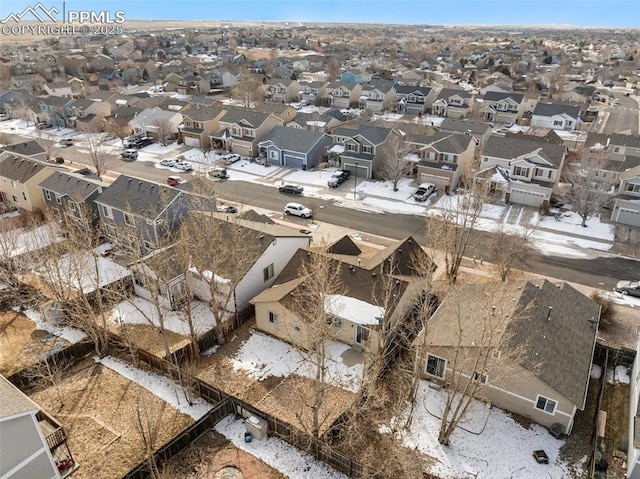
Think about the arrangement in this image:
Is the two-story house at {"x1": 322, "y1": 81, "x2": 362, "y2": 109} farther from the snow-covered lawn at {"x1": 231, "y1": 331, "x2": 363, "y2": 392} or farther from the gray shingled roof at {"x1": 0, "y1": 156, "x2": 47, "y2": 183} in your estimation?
the snow-covered lawn at {"x1": 231, "y1": 331, "x2": 363, "y2": 392}

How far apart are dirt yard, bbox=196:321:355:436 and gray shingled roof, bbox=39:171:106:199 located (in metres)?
25.8

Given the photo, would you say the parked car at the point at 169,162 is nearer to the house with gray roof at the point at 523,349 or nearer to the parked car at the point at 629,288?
the house with gray roof at the point at 523,349

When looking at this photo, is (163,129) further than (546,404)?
Yes

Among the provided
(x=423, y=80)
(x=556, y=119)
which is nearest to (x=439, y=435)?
(x=556, y=119)

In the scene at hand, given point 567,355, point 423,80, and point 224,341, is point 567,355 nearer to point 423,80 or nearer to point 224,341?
point 224,341

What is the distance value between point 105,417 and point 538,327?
25039 mm

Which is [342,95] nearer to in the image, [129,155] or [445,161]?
[445,161]

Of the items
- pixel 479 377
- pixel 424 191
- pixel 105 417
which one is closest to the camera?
pixel 479 377

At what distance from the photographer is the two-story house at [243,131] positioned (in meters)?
67.4

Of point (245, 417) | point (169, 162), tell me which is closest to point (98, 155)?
point (169, 162)

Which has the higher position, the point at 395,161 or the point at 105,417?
the point at 395,161

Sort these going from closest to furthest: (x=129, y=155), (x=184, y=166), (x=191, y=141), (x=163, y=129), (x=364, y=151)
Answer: (x=364, y=151), (x=184, y=166), (x=129, y=155), (x=163, y=129), (x=191, y=141)

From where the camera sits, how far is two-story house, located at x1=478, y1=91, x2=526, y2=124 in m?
89.3

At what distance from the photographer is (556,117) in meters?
85.4
